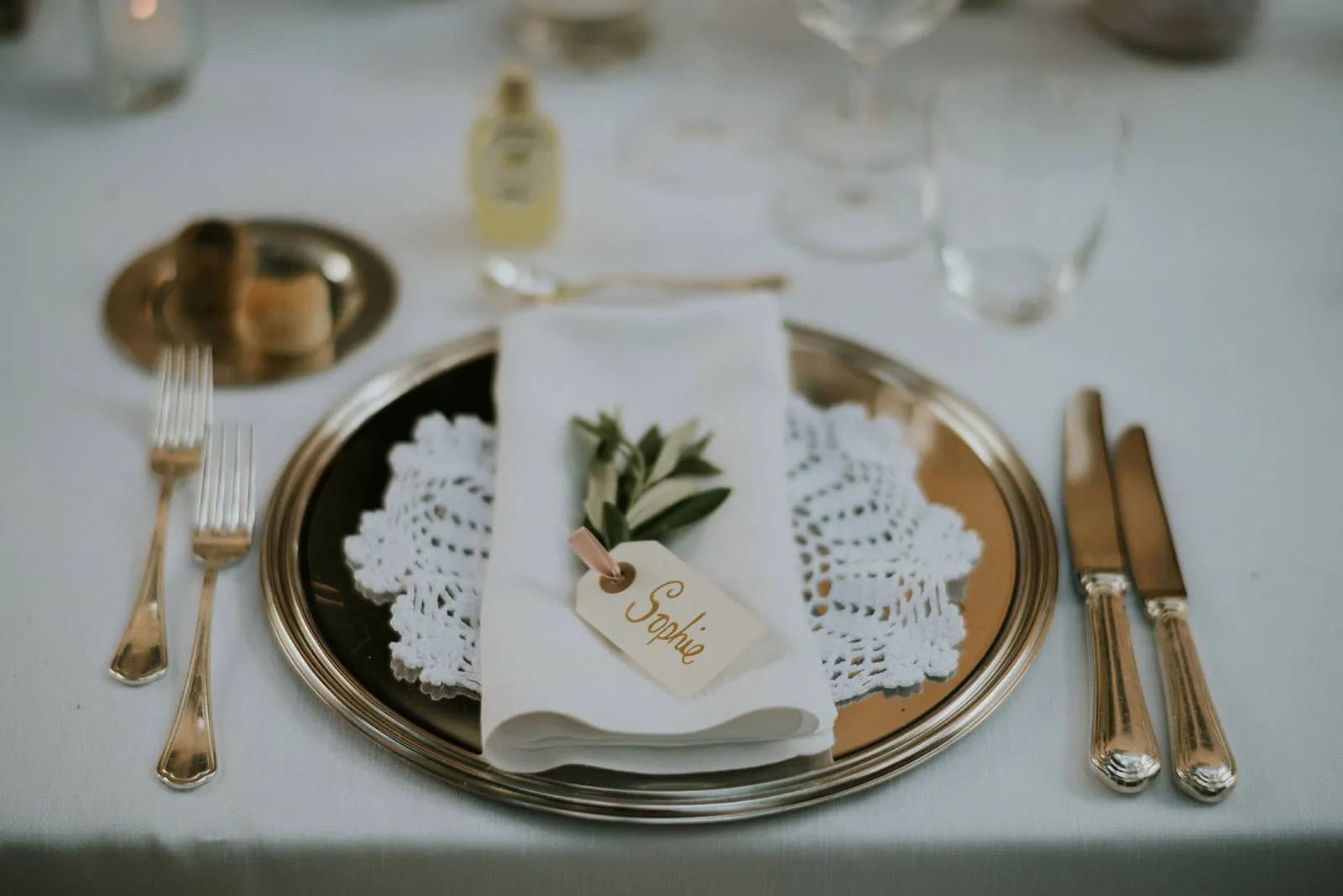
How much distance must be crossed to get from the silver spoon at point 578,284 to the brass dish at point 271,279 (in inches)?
3.3

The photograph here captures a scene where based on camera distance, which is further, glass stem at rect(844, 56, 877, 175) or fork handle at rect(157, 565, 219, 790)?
glass stem at rect(844, 56, 877, 175)

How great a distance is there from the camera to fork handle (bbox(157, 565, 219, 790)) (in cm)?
62

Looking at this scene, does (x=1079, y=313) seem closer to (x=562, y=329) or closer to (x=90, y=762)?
(x=562, y=329)

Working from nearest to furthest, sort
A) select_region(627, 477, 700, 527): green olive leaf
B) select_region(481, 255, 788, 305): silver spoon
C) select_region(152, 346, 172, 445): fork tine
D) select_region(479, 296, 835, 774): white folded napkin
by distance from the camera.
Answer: select_region(479, 296, 835, 774): white folded napkin, select_region(627, 477, 700, 527): green olive leaf, select_region(152, 346, 172, 445): fork tine, select_region(481, 255, 788, 305): silver spoon

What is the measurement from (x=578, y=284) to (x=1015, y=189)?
35 centimetres

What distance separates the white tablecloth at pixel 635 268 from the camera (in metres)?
0.61

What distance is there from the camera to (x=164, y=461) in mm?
792

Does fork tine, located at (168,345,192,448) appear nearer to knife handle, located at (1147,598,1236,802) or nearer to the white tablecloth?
the white tablecloth

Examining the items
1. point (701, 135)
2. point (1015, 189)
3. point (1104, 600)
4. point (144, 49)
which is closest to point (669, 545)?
point (1104, 600)

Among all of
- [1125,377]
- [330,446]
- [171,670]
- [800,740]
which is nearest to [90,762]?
[171,670]

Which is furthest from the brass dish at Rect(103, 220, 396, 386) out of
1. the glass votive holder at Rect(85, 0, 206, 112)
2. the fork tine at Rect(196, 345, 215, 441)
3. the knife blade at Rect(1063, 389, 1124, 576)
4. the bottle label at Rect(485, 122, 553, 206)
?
the knife blade at Rect(1063, 389, 1124, 576)

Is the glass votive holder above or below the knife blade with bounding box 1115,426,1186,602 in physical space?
above

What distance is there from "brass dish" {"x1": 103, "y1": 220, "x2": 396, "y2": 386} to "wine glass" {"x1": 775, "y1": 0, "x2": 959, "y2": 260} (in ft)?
1.14

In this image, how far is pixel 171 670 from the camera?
67 cm
